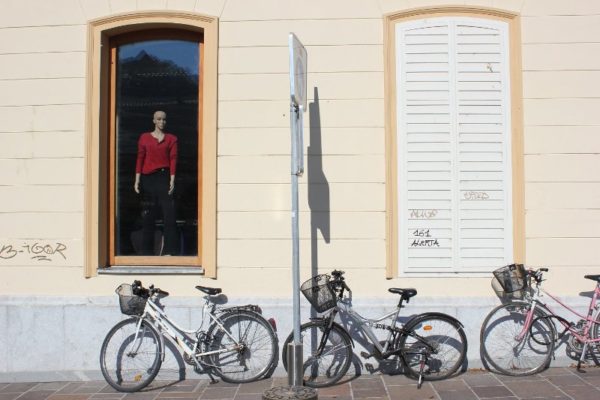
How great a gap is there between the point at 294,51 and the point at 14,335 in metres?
4.17

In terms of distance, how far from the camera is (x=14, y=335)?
21.2 feet

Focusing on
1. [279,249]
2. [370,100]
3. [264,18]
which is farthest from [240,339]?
[264,18]

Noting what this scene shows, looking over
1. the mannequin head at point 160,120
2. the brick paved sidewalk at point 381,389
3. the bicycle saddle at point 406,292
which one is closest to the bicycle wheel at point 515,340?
the brick paved sidewalk at point 381,389

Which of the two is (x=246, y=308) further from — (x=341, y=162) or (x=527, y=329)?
(x=527, y=329)

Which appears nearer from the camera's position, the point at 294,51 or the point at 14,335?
the point at 294,51

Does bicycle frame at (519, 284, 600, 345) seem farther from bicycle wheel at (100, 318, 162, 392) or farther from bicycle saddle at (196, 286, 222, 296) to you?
bicycle wheel at (100, 318, 162, 392)

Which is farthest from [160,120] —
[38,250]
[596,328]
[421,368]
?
[596,328]

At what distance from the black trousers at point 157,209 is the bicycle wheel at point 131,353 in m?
1.03

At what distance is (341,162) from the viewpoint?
6500 millimetres

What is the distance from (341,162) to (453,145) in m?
1.20

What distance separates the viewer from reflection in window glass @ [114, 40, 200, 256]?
686cm

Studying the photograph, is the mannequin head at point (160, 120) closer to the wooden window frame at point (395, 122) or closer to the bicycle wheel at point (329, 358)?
the wooden window frame at point (395, 122)

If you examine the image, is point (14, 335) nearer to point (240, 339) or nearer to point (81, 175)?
point (81, 175)

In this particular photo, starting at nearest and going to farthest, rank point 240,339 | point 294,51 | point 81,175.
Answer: point 294,51
point 240,339
point 81,175
